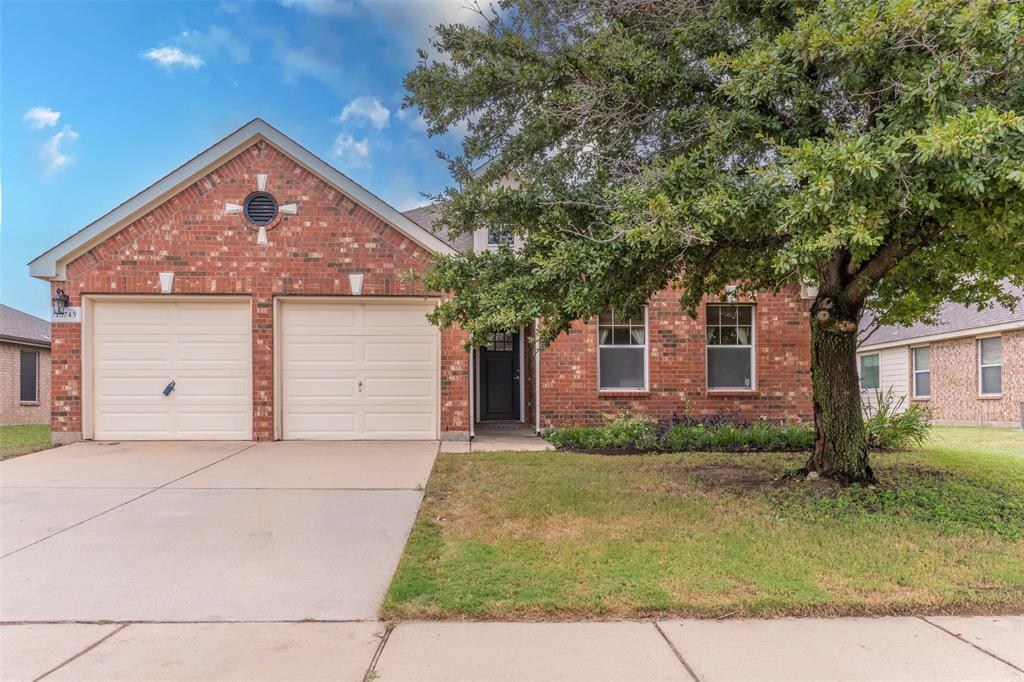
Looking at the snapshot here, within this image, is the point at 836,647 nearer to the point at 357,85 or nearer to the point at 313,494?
the point at 313,494

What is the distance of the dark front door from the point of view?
12.7 m

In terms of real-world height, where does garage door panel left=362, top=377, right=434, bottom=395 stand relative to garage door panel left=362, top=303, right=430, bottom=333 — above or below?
below

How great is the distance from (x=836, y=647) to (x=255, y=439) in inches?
360

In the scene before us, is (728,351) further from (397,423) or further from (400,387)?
(397,423)

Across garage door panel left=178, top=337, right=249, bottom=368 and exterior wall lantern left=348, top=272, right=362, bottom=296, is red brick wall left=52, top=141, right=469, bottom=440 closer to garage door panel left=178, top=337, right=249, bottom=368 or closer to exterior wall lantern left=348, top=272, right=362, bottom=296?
exterior wall lantern left=348, top=272, right=362, bottom=296

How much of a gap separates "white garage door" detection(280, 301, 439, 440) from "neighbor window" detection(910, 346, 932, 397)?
641 inches

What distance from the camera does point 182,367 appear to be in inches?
387

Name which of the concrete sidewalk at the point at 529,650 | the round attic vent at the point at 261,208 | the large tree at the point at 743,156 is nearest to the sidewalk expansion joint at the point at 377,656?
the concrete sidewalk at the point at 529,650

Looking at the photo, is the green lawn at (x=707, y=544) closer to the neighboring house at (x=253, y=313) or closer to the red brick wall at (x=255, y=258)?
the neighboring house at (x=253, y=313)

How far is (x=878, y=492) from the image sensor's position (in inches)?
232

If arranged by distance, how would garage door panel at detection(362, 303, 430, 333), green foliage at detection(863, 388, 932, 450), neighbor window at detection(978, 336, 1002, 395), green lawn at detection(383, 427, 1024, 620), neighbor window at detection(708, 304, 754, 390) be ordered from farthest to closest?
1. neighbor window at detection(978, 336, 1002, 395)
2. neighbor window at detection(708, 304, 754, 390)
3. garage door panel at detection(362, 303, 430, 333)
4. green foliage at detection(863, 388, 932, 450)
5. green lawn at detection(383, 427, 1024, 620)

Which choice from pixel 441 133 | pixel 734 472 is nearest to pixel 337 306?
pixel 441 133

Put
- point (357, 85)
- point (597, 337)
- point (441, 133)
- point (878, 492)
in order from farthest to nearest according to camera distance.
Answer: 1. point (357, 85)
2. point (597, 337)
3. point (441, 133)
4. point (878, 492)

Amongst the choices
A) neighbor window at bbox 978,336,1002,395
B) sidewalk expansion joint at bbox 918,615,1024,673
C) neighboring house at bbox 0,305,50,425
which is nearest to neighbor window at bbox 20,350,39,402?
neighboring house at bbox 0,305,50,425
